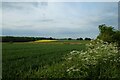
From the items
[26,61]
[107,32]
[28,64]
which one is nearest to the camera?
[28,64]

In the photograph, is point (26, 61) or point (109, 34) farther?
point (109, 34)

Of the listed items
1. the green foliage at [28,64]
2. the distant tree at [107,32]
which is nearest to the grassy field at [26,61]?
the green foliage at [28,64]

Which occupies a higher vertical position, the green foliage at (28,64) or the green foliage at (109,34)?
the green foliage at (109,34)

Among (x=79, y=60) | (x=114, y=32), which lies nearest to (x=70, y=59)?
(x=79, y=60)

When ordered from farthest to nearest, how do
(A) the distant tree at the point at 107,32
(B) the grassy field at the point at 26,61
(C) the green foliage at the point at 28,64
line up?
1. (A) the distant tree at the point at 107,32
2. (B) the grassy field at the point at 26,61
3. (C) the green foliage at the point at 28,64

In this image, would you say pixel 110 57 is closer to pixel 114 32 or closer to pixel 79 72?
pixel 79 72

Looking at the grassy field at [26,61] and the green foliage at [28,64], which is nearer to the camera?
the green foliage at [28,64]

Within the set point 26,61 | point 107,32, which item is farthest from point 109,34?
point 26,61

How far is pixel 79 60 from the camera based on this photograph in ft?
38.6

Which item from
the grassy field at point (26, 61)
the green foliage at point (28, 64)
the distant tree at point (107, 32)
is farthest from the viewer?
the distant tree at point (107, 32)

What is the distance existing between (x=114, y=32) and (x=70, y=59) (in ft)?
24.7

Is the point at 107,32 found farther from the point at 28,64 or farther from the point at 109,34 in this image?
the point at 28,64

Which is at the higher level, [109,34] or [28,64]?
[109,34]

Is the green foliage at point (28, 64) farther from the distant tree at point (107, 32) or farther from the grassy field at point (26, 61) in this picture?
the distant tree at point (107, 32)
